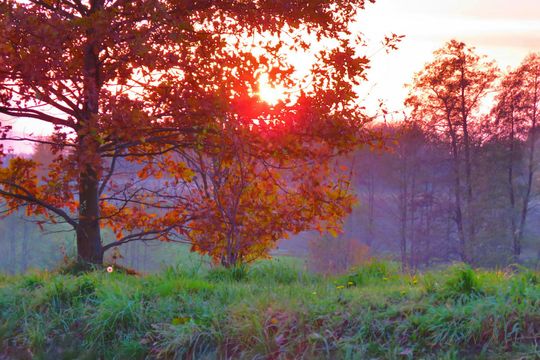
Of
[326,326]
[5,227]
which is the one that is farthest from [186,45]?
[5,227]

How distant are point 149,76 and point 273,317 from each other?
4.87 metres

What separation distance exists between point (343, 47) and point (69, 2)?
4.24 m

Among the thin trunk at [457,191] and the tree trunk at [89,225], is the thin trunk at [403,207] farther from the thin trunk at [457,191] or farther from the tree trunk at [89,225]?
the tree trunk at [89,225]

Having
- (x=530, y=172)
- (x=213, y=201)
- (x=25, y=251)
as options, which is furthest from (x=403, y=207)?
(x=25, y=251)

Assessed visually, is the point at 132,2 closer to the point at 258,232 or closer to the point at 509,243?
the point at 258,232

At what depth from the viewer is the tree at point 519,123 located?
127ft

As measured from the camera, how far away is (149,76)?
30.0 feet

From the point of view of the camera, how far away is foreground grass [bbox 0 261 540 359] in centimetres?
480

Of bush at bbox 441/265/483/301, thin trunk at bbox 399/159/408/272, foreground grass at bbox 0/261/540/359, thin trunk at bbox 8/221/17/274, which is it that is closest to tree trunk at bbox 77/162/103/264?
foreground grass at bbox 0/261/540/359

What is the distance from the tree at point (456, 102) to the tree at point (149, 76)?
95.3ft

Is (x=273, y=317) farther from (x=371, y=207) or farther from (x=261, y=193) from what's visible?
(x=371, y=207)

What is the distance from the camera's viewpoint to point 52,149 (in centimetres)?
1017

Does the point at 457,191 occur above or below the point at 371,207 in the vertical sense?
above

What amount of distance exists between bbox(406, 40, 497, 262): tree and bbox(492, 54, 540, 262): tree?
4.87 ft
